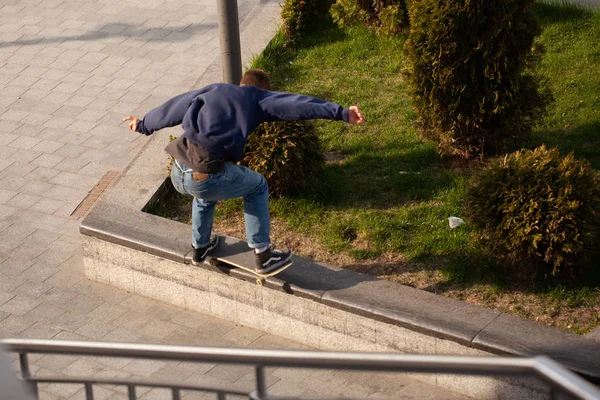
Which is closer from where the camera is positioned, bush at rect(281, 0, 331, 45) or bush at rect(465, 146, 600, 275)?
bush at rect(465, 146, 600, 275)

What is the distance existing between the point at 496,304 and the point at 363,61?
4.14m

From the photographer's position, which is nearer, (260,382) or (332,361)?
(332,361)

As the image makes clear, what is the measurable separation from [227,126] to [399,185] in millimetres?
2205

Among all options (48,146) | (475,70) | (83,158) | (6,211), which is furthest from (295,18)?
(6,211)

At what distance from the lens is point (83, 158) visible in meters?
9.31

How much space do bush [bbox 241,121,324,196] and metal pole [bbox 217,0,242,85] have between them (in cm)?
74

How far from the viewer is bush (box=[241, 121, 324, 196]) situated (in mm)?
7547

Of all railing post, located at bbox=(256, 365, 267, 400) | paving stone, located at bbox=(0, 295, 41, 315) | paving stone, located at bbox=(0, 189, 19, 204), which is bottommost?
paving stone, located at bbox=(0, 295, 41, 315)

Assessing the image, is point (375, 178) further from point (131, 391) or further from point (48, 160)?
point (131, 391)

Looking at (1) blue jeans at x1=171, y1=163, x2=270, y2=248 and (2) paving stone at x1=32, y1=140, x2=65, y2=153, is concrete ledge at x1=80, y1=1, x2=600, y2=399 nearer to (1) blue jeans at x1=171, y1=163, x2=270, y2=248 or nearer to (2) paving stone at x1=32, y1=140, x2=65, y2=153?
(1) blue jeans at x1=171, y1=163, x2=270, y2=248

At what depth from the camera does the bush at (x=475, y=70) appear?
7332mm

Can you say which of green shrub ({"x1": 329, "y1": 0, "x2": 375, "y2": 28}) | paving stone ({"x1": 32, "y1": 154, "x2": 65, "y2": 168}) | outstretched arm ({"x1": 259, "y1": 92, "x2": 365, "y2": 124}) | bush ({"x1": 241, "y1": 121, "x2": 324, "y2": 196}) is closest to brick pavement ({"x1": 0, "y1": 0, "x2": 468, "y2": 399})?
paving stone ({"x1": 32, "y1": 154, "x2": 65, "y2": 168})

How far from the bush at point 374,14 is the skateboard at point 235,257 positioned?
3995mm

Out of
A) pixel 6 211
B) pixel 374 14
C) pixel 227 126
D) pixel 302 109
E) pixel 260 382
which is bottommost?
pixel 6 211
